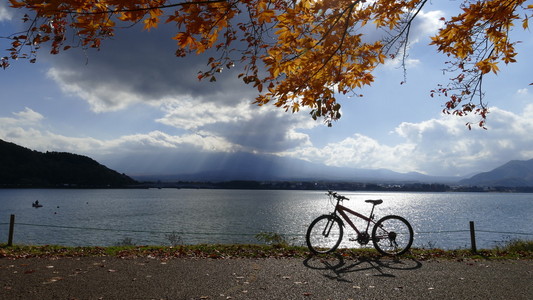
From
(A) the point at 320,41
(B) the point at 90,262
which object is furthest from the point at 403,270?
(B) the point at 90,262

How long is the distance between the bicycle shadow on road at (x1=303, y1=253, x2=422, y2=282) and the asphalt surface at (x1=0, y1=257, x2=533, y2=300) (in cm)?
2

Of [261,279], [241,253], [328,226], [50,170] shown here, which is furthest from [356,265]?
[50,170]

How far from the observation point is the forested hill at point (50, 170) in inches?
6009

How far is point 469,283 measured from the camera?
629 centimetres

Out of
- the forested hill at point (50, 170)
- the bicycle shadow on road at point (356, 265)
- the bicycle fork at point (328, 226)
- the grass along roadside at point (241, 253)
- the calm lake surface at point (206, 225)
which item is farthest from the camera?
the forested hill at point (50, 170)

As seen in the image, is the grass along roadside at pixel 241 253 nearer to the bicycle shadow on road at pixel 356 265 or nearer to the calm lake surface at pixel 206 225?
the bicycle shadow on road at pixel 356 265

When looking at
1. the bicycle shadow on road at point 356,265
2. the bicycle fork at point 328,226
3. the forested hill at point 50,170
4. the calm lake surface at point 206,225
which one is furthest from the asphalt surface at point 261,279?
the forested hill at point 50,170

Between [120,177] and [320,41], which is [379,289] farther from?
[120,177]

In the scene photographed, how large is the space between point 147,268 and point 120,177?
185461 millimetres

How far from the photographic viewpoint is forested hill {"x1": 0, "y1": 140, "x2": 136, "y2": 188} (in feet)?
501

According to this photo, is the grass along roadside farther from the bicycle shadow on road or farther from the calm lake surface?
the calm lake surface

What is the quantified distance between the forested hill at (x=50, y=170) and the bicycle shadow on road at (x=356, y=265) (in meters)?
176

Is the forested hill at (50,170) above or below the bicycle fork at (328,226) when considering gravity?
above

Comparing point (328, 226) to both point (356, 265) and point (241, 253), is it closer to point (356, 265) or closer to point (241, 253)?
point (356, 265)
